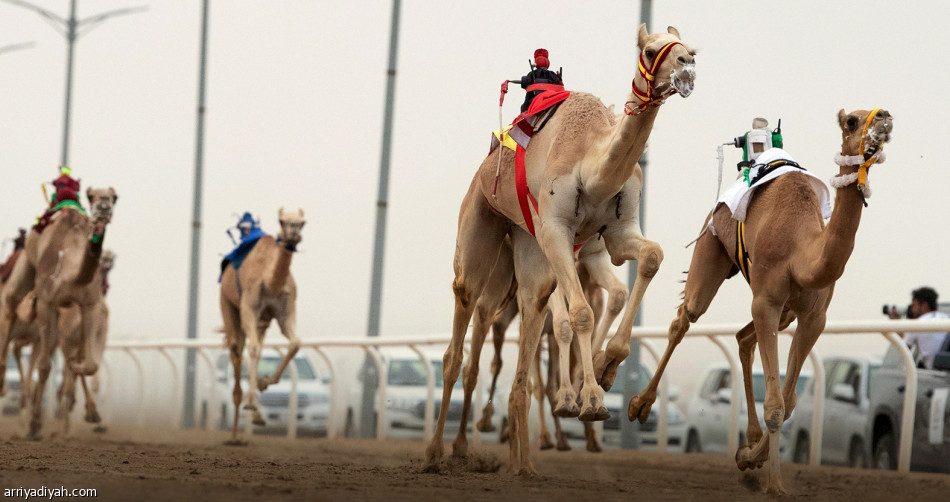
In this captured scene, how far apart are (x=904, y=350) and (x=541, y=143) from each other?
4135 millimetres

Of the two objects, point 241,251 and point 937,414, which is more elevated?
point 241,251

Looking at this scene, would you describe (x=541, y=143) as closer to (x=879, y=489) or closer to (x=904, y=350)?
(x=879, y=489)

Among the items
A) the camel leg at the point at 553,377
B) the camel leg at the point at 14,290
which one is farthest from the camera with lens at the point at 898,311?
the camel leg at the point at 14,290

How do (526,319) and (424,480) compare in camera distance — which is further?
(526,319)

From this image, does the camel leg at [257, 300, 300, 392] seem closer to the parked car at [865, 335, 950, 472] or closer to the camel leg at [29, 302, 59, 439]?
the camel leg at [29, 302, 59, 439]

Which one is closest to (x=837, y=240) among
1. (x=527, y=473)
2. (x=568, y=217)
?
(x=568, y=217)

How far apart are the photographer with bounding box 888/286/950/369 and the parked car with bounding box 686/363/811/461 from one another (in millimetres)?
1234

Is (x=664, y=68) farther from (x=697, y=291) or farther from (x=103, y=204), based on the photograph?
(x=103, y=204)

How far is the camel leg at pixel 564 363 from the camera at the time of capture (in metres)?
8.34

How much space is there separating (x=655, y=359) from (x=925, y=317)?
313cm

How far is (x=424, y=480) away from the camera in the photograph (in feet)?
28.9

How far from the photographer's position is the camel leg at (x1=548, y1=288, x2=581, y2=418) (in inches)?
328

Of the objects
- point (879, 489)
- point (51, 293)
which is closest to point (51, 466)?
point (879, 489)

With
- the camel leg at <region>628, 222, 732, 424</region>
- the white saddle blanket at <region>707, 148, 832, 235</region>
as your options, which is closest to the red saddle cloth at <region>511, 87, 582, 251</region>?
the camel leg at <region>628, 222, 732, 424</region>
